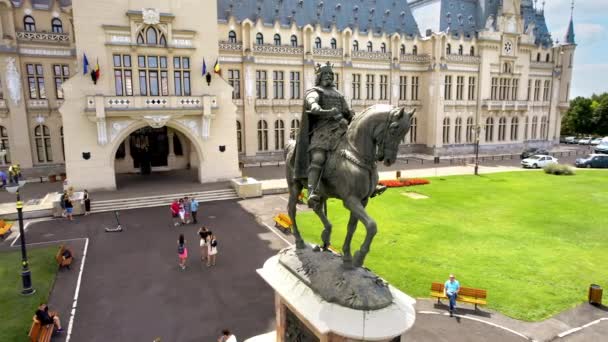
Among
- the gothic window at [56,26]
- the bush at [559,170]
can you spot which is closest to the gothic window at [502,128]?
the bush at [559,170]

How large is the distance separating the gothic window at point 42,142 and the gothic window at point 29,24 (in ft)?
28.7

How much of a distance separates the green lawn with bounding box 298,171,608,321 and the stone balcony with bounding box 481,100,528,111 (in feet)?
79.0

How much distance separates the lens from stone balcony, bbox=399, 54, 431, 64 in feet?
169

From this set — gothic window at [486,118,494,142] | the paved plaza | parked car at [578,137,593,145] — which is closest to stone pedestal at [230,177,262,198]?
the paved plaza

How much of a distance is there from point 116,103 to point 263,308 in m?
22.2

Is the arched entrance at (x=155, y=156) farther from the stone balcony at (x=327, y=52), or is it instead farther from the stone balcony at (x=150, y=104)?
the stone balcony at (x=327, y=52)

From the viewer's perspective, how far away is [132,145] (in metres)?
37.7

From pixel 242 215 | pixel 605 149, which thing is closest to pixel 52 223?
pixel 242 215

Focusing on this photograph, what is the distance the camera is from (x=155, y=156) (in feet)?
128

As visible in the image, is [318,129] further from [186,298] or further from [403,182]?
[403,182]

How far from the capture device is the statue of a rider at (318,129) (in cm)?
904

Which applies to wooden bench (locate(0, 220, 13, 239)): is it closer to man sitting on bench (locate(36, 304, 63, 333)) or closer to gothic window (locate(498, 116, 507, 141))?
man sitting on bench (locate(36, 304, 63, 333))

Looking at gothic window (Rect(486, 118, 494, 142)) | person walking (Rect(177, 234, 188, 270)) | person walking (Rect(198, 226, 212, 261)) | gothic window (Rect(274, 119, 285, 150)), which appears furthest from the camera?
gothic window (Rect(486, 118, 494, 142))

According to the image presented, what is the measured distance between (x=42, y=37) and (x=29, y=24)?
206 cm
